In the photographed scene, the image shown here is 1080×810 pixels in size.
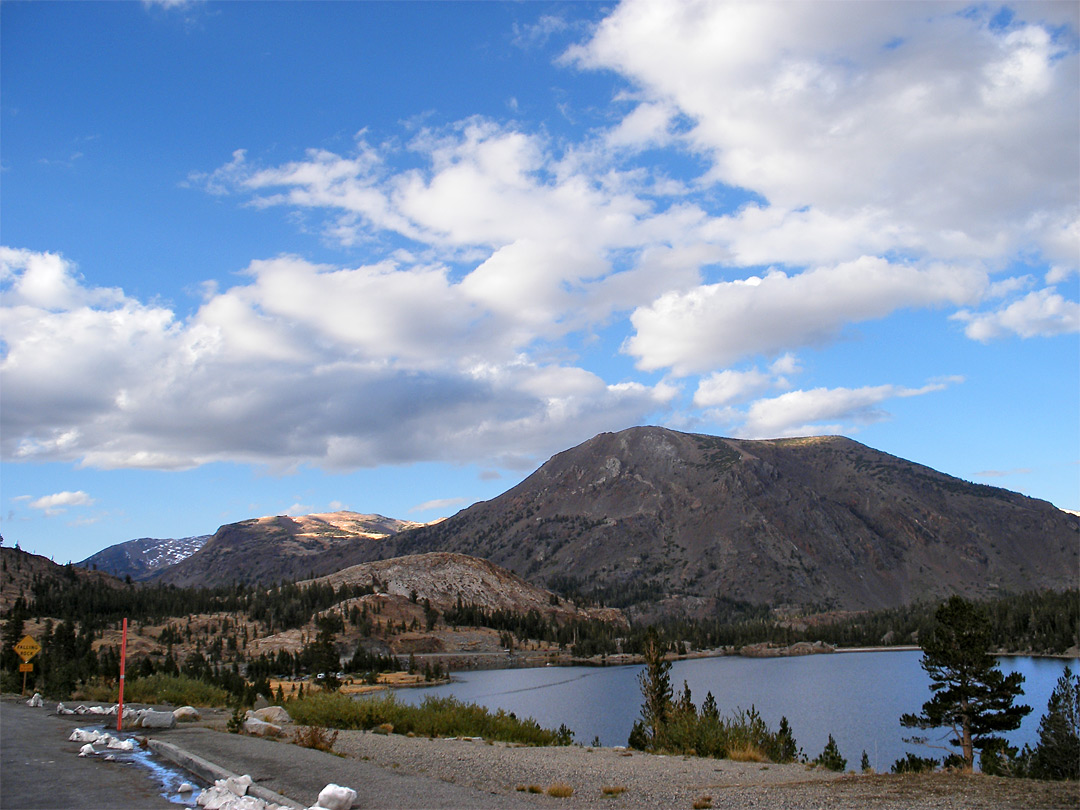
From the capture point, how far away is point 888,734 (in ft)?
190

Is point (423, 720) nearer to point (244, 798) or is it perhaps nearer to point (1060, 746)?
point (244, 798)

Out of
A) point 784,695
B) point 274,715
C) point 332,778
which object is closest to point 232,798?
point 332,778

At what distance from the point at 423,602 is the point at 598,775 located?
18380 centimetres

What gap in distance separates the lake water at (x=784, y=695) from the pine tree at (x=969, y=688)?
4.80m

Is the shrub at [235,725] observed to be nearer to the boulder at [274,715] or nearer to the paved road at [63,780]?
the boulder at [274,715]

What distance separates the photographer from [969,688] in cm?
4247

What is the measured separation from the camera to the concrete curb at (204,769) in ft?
38.4

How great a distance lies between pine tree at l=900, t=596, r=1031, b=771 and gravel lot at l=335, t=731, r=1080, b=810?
29.8m

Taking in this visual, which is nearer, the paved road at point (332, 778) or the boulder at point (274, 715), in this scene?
the paved road at point (332, 778)

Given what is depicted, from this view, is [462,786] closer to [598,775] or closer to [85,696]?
[598,775]

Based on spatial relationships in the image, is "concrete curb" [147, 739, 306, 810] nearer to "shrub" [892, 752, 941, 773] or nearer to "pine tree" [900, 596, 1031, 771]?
"shrub" [892, 752, 941, 773]

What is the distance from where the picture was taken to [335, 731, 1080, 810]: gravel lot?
12.5m

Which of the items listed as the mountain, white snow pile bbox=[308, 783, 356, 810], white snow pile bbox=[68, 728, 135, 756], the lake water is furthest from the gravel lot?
the mountain

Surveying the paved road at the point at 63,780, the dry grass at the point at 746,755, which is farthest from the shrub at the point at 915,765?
the paved road at the point at 63,780
